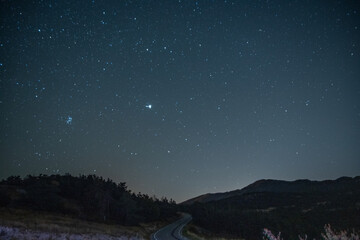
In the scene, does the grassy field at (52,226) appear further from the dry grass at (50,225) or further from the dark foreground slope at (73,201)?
the dark foreground slope at (73,201)

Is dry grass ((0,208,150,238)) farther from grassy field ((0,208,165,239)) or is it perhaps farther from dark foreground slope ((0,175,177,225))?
dark foreground slope ((0,175,177,225))

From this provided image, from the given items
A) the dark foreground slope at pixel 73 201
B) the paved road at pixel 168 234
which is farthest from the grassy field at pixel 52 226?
the dark foreground slope at pixel 73 201

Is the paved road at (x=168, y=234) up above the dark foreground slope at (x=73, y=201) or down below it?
below

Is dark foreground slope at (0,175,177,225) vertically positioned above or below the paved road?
above

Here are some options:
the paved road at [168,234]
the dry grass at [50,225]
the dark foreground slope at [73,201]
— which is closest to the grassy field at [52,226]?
the dry grass at [50,225]

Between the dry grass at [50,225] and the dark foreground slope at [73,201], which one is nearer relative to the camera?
the dry grass at [50,225]

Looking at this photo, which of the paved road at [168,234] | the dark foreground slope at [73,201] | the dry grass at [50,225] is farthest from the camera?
the dark foreground slope at [73,201]

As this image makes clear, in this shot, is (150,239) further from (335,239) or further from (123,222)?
(335,239)

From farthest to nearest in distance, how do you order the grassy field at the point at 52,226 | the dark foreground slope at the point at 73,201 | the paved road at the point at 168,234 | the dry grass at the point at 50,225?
the dark foreground slope at the point at 73,201, the paved road at the point at 168,234, the dry grass at the point at 50,225, the grassy field at the point at 52,226

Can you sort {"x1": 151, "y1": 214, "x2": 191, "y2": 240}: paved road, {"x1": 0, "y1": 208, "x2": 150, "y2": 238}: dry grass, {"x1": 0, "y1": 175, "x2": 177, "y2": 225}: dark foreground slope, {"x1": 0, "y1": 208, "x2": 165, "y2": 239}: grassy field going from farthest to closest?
{"x1": 0, "y1": 175, "x2": 177, "y2": 225}: dark foreground slope → {"x1": 151, "y1": 214, "x2": 191, "y2": 240}: paved road → {"x1": 0, "y1": 208, "x2": 150, "y2": 238}: dry grass → {"x1": 0, "y1": 208, "x2": 165, "y2": 239}: grassy field

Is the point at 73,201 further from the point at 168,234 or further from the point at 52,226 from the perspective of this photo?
the point at 52,226

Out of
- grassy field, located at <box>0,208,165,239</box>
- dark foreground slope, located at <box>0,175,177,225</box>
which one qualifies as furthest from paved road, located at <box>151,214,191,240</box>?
dark foreground slope, located at <box>0,175,177,225</box>

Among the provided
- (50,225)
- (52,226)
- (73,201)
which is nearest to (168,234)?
(50,225)

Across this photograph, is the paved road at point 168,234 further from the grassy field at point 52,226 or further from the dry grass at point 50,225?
the dry grass at point 50,225
